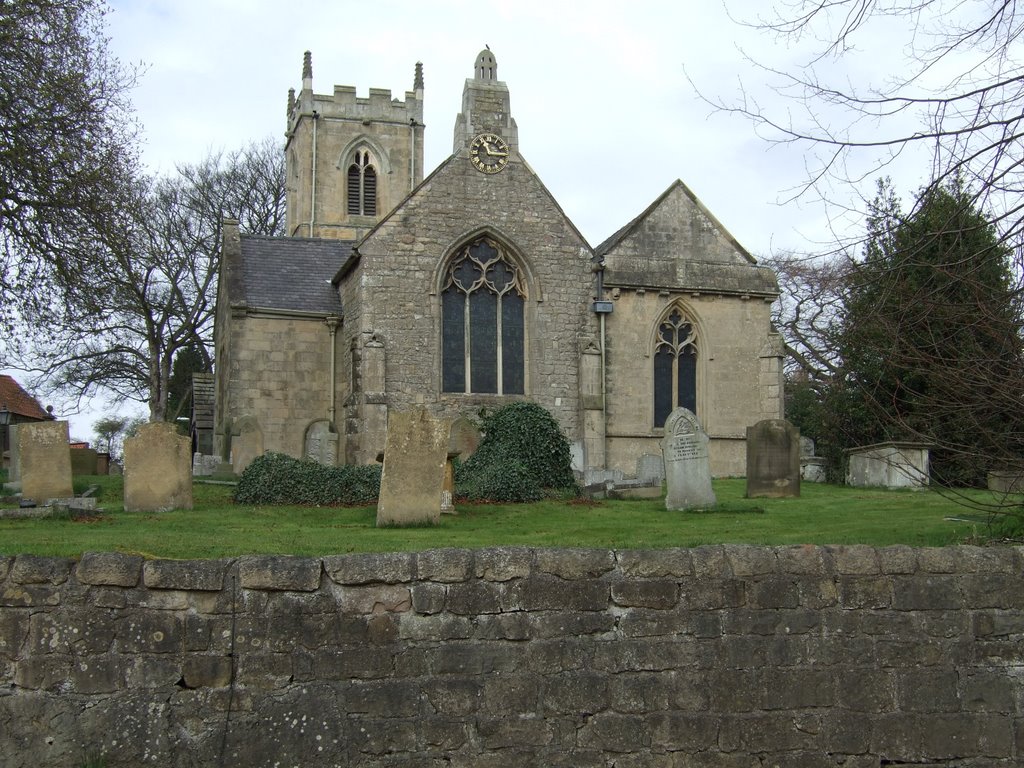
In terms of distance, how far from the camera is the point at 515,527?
14.3 metres

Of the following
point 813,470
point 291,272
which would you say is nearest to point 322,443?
point 291,272

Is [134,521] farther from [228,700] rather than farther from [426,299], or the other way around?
[426,299]


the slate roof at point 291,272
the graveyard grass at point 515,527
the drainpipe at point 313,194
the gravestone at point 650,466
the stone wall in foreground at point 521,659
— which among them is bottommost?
the stone wall in foreground at point 521,659

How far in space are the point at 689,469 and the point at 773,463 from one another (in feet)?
8.26

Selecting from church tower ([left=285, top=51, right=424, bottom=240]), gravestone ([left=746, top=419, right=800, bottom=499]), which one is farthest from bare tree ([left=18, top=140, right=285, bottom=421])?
gravestone ([left=746, top=419, right=800, bottom=499])

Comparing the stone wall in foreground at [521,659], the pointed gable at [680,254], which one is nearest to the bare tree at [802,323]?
the pointed gable at [680,254]

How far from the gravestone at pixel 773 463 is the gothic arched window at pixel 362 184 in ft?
97.4

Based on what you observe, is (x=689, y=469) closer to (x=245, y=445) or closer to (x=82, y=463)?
(x=245, y=445)

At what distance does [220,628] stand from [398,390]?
17.6m

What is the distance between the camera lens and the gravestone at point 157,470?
50.4 ft

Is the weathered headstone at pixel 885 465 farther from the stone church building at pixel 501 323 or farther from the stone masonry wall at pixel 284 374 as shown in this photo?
the stone masonry wall at pixel 284 374

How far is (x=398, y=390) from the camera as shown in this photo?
24.1 m

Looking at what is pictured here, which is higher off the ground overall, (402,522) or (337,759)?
(402,522)

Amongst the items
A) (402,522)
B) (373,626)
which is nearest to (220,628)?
(373,626)
